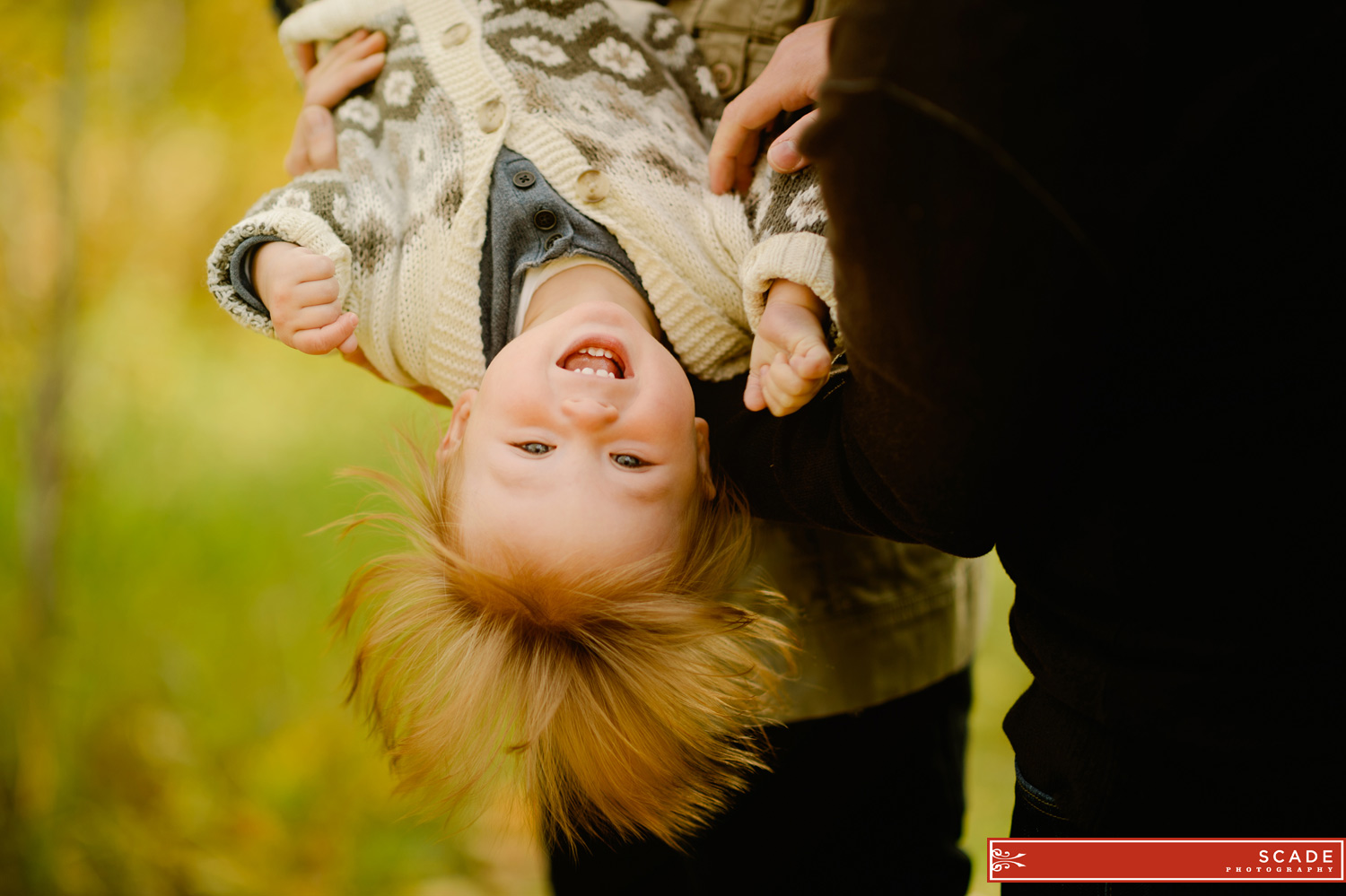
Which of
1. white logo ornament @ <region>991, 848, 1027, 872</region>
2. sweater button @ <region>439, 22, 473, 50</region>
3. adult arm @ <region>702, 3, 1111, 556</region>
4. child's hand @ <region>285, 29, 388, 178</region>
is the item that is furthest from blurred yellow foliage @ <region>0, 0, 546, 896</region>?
adult arm @ <region>702, 3, 1111, 556</region>

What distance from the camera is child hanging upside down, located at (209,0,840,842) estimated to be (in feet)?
3.40

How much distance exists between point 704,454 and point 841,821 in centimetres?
53

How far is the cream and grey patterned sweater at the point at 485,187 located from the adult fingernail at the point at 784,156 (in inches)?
2.4

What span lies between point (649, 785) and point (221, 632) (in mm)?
2000

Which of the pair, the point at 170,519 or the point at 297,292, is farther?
the point at 170,519

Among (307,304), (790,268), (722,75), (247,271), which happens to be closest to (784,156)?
(790,268)

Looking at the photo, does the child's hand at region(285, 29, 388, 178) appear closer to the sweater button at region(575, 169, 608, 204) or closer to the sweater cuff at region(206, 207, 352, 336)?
the sweater cuff at region(206, 207, 352, 336)

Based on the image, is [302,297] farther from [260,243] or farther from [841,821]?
[841,821]

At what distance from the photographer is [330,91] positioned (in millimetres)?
1250

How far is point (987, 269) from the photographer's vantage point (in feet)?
1.77

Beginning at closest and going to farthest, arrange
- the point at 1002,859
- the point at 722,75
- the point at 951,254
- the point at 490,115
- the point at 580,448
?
the point at 951,254 < the point at 1002,859 < the point at 580,448 < the point at 490,115 < the point at 722,75

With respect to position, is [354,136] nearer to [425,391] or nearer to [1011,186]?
[425,391]

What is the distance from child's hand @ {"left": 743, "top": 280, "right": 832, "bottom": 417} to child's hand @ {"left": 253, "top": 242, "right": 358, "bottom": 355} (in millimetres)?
474

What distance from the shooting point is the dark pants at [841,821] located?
116 centimetres
